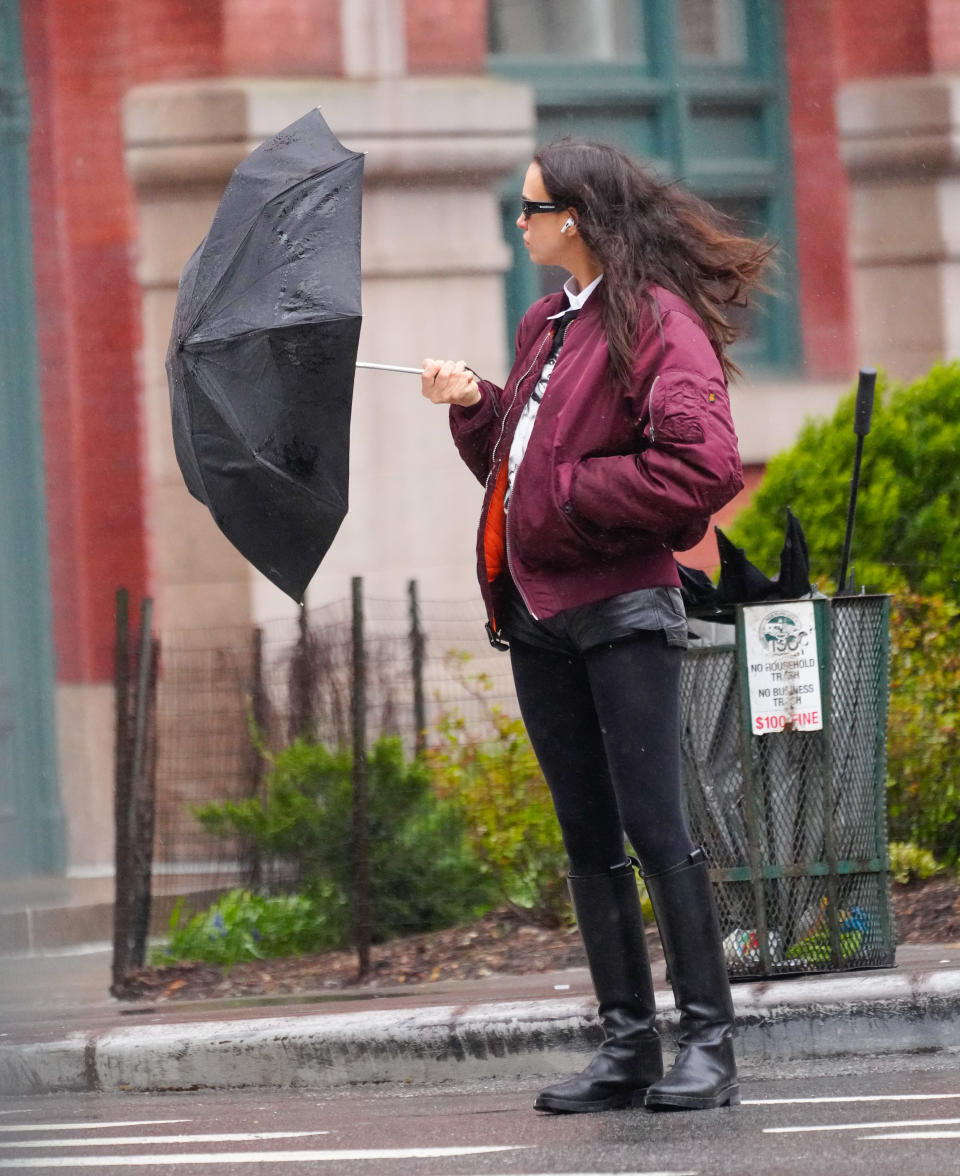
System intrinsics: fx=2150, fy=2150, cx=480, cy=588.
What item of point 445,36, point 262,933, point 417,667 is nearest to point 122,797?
point 262,933

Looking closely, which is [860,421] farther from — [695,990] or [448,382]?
[695,990]

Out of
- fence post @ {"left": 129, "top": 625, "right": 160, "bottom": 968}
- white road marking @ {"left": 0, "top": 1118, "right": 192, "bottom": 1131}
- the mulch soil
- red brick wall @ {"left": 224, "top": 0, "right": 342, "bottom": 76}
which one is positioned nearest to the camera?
white road marking @ {"left": 0, "top": 1118, "right": 192, "bottom": 1131}

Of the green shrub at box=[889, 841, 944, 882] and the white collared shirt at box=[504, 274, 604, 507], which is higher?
the white collared shirt at box=[504, 274, 604, 507]

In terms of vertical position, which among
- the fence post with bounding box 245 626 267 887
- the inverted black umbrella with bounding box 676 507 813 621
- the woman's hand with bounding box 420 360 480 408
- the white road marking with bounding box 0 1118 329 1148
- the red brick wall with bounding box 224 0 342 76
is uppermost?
the red brick wall with bounding box 224 0 342 76

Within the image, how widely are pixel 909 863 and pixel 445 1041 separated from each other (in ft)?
7.57

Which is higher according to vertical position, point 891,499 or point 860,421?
point 860,421

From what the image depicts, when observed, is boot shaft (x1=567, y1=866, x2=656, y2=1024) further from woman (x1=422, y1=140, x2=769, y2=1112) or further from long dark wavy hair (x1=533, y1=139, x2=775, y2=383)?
long dark wavy hair (x1=533, y1=139, x2=775, y2=383)

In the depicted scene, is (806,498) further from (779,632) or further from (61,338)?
(61,338)

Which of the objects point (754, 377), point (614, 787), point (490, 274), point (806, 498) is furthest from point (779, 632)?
point (754, 377)

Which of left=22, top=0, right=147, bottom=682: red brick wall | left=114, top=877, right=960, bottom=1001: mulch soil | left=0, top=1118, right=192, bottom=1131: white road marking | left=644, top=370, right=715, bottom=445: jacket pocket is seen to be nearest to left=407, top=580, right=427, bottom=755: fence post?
left=114, top=877, right=960, bottom=1001: mulch soil

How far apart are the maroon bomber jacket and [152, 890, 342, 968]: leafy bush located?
12.2ft

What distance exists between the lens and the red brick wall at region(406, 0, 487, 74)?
33.9ft

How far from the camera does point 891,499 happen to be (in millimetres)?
8227

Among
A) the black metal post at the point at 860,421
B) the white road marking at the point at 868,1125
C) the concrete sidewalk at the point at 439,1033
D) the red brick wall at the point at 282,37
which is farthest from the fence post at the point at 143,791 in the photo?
the white road marking at the point at 868,1125
